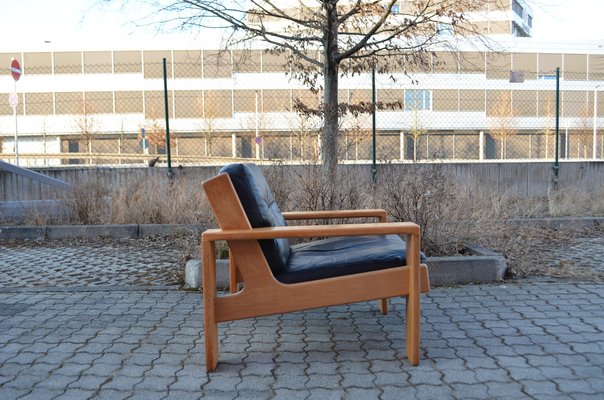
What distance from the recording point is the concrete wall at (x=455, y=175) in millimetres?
9242

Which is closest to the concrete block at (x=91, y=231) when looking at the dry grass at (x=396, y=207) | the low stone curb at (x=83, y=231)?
the low stone curb at (x=83, y=231)

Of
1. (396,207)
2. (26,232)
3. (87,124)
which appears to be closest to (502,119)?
(87,124)

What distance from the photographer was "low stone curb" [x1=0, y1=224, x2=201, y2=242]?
7922mm

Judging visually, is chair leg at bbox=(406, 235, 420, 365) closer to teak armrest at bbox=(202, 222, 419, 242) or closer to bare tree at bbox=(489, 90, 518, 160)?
teak armrest at bbox=(202, 222, 419, 242)

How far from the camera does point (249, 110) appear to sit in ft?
92.5

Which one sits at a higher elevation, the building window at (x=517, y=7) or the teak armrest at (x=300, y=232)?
the building window at (x=517, y=7)

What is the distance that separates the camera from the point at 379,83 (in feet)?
36.4

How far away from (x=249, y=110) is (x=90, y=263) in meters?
22.5

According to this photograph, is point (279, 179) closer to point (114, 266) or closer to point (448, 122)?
point (114, 266)

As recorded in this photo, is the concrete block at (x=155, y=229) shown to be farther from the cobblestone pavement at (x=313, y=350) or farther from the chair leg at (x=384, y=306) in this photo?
the chair leg at (x=384, y=306)

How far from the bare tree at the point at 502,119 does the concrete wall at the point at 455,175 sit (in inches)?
568

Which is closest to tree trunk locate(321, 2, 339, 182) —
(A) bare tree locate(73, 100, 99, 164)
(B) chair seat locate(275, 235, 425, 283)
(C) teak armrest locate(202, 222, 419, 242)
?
(B) chair seat locate(275, 235, 425, 283)

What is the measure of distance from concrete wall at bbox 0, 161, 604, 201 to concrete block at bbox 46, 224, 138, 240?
106 cm

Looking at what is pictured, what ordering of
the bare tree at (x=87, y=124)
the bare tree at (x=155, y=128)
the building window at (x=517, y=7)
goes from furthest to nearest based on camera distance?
the bare tree at (x=87, y=124) < the bare tree at (x=155, y=128) < the building window at (x=517, y=7)
